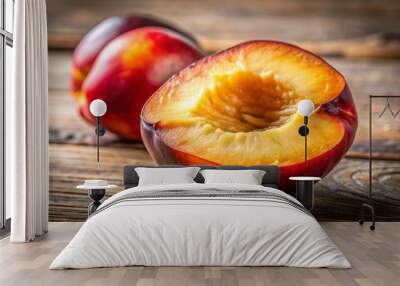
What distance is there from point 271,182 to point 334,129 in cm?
84

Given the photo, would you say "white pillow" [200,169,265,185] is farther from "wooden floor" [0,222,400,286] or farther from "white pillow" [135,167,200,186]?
"wooden floor" [0,222,400,286]

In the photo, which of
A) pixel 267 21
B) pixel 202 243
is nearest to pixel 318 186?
pixel 267 21

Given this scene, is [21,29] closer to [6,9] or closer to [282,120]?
[6,9]

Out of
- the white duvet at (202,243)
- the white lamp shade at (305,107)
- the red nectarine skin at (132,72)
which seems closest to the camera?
the white duvet at (202,243)

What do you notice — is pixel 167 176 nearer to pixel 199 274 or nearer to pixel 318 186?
pixel 318 186

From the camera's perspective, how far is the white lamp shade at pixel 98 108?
19.3ft

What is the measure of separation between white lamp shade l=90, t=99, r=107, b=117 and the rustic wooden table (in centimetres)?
48

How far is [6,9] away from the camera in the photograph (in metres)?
5.76

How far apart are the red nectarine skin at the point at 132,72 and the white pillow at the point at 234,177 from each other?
3.34ft

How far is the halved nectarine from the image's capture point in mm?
5918

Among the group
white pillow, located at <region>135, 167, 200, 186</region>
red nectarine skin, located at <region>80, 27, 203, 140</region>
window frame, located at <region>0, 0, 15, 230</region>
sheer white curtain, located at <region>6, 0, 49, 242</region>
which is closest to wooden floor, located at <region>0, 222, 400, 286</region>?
sheer white curtain, located at <region>6, 0, 49, 242</region>

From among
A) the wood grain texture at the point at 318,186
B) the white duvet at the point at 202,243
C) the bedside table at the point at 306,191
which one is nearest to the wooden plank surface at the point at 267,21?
the wood grain texture at the point at 318,186

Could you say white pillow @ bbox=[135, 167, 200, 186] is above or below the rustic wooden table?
below

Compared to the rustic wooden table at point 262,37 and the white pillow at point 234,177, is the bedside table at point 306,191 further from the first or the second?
the rustic wooden table at point 262,37
